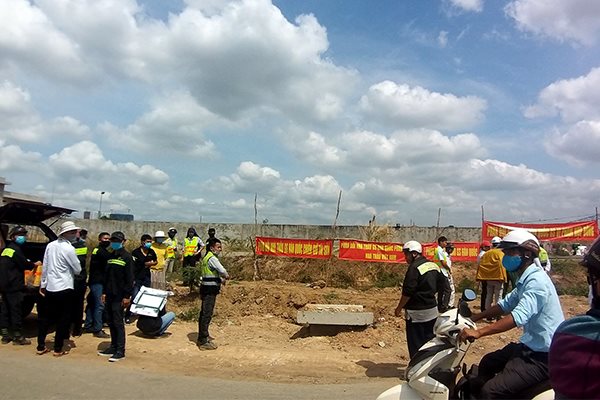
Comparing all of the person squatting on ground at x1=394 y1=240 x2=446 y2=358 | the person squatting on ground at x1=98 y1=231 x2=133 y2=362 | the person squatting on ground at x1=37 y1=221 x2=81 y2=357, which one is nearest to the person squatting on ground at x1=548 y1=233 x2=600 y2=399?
the person squatting on ground at x1=394 y1=240 x2=446 y2=358

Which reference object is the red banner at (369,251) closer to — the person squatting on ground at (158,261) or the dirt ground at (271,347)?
the dirt ground at (271,347)

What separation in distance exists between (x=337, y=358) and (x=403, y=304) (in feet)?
7.01

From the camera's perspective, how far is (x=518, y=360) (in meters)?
3.46

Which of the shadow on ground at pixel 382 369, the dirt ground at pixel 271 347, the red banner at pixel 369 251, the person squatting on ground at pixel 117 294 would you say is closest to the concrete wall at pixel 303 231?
the red banner at pixel 369 251

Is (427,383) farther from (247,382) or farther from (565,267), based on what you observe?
(565,267)

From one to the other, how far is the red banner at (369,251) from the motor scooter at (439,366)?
44.8 ft

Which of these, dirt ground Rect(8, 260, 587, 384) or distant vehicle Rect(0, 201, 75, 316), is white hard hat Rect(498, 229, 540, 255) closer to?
dirt ground Rect(8, 260, 587, 384)

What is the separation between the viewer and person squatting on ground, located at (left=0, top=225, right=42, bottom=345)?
26.7 ft

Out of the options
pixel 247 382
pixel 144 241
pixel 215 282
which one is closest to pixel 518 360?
pixel 247 382

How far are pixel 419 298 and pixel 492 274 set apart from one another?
4.88 metres

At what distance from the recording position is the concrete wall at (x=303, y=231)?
67.5ft

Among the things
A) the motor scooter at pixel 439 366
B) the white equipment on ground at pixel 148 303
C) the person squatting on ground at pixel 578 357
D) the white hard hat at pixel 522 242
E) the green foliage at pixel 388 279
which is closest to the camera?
the person squatting on ground at pixel 578 357

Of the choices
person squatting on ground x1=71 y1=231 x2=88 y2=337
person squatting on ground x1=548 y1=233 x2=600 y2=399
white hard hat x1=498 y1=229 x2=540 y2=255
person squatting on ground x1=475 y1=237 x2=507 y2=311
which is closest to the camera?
person squatting on ground x1=548 y1=233 x2=600 y2=399

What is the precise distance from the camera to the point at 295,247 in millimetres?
17781
